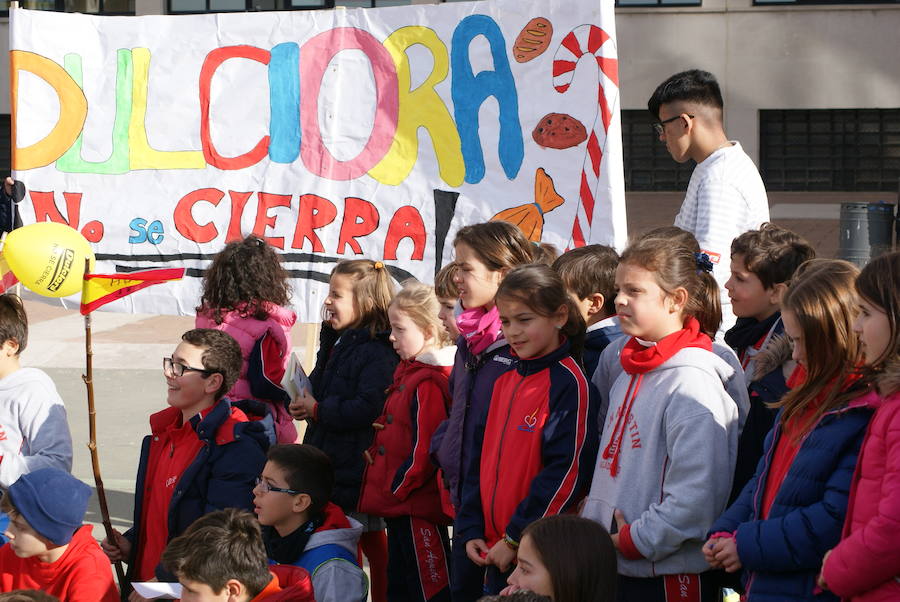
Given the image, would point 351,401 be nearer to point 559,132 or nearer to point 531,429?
point 531,429

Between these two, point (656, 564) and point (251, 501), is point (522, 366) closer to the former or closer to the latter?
point (656, 564)

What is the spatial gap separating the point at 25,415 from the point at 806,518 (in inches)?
108

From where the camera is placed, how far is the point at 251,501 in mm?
3826

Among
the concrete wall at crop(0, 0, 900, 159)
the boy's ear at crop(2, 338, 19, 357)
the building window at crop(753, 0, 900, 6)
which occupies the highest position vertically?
the building window at crop(753, 0, 900, 6)

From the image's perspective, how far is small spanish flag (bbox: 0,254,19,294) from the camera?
4.40m

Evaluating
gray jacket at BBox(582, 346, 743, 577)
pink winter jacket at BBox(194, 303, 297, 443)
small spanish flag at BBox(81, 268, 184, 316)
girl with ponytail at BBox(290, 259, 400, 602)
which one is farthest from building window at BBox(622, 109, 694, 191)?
gray jacket at BBox(582, 346, 743, 577)

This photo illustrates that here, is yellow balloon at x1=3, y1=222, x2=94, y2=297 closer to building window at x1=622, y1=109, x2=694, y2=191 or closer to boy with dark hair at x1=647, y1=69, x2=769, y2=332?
boy with dark hair at x1=647, y1=69, x2=769, y2=332

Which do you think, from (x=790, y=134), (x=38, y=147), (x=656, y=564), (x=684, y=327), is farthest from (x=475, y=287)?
(x=790, y=134)

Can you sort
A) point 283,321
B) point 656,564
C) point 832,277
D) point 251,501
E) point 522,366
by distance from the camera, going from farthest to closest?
1. point 283,321
2. point 251,501
3. point 522,366
4. point 656,564
5. point 832,277

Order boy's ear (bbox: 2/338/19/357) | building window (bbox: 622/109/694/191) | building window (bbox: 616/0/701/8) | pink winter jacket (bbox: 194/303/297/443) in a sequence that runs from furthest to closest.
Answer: building window (bbox: 622/109/694/191), building window (bbox: 616/0/701/8), pink winter jacket (bbox: 194/303/297/443), boy's ear (bbox: 2/338/19/357)

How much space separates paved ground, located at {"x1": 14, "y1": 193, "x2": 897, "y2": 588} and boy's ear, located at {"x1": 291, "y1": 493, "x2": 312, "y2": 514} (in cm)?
168

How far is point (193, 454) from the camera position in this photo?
12.9 ft

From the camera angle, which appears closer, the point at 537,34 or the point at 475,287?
the point at 475,287

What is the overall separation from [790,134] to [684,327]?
2059 centimetres
